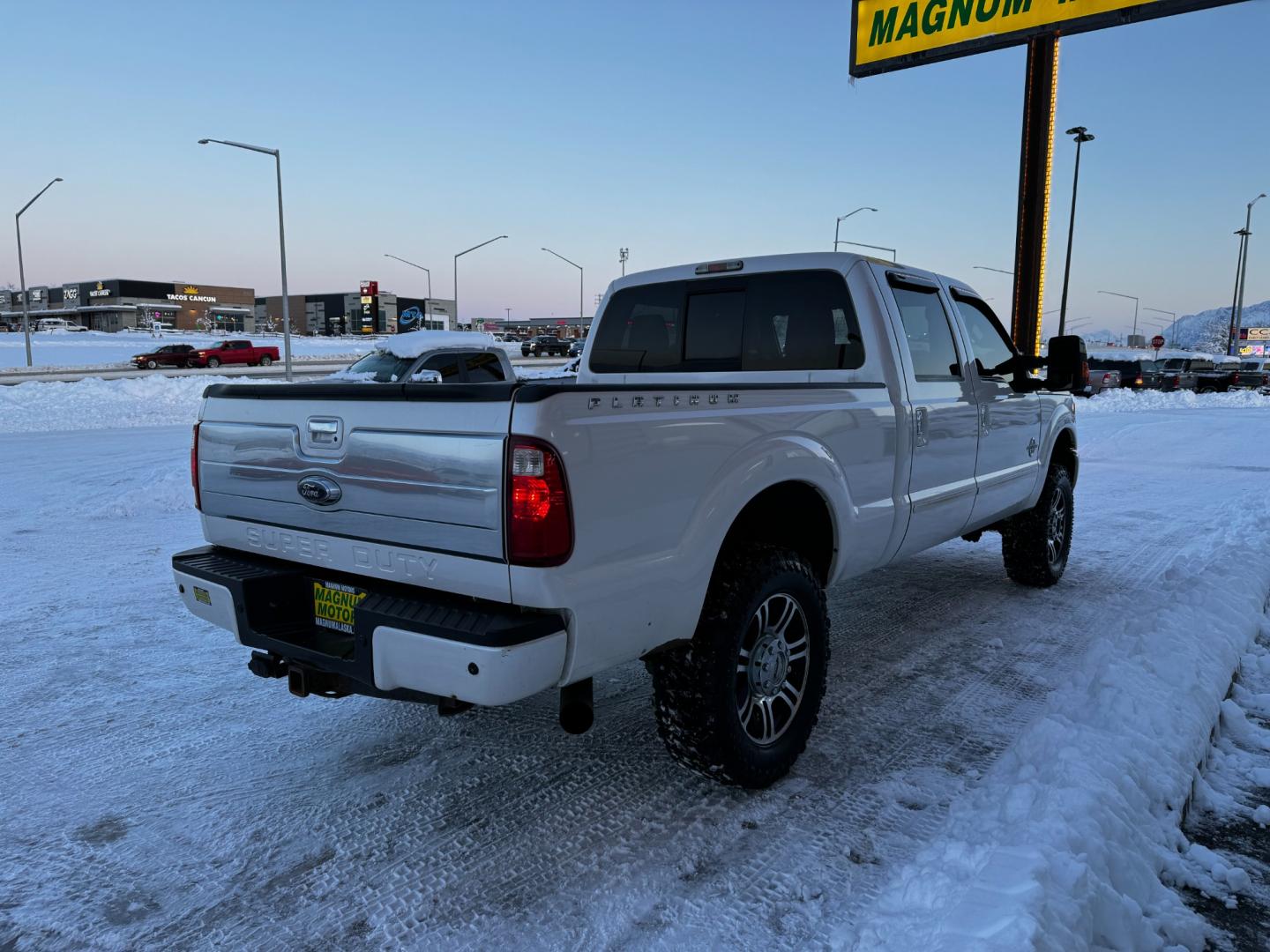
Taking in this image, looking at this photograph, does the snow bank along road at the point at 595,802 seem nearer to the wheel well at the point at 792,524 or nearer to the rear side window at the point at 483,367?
the wheel well at the point at 792,524

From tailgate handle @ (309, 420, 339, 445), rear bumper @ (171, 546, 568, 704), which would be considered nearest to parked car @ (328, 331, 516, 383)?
rear bumper @ (171, 546, 568, 704)

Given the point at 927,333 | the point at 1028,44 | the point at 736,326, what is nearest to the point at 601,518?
the point at 736,326

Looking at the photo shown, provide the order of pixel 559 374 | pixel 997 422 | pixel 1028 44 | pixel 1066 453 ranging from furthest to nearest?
pixel 1028 44
pixel 559 374
pixel 1066 453
pixel 997 422

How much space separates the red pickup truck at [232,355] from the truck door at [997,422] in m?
43.9

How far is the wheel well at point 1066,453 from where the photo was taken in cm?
642

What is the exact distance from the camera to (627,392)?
264cm

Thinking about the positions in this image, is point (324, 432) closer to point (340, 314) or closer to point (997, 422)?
point (997, 422)

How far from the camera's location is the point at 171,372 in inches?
1478

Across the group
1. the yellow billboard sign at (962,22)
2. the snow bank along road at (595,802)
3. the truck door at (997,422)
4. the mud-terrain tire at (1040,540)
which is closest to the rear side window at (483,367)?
the snow bank along road at (595,802)

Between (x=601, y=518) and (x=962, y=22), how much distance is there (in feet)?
64.5

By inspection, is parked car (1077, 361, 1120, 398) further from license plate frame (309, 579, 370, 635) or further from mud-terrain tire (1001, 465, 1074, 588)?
license plate frame (309, 579, 370, 635)

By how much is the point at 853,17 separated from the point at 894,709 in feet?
64.3

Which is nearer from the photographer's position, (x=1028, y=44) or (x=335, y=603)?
(x=335, y=603)

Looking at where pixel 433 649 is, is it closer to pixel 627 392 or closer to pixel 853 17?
pixel 627 392
